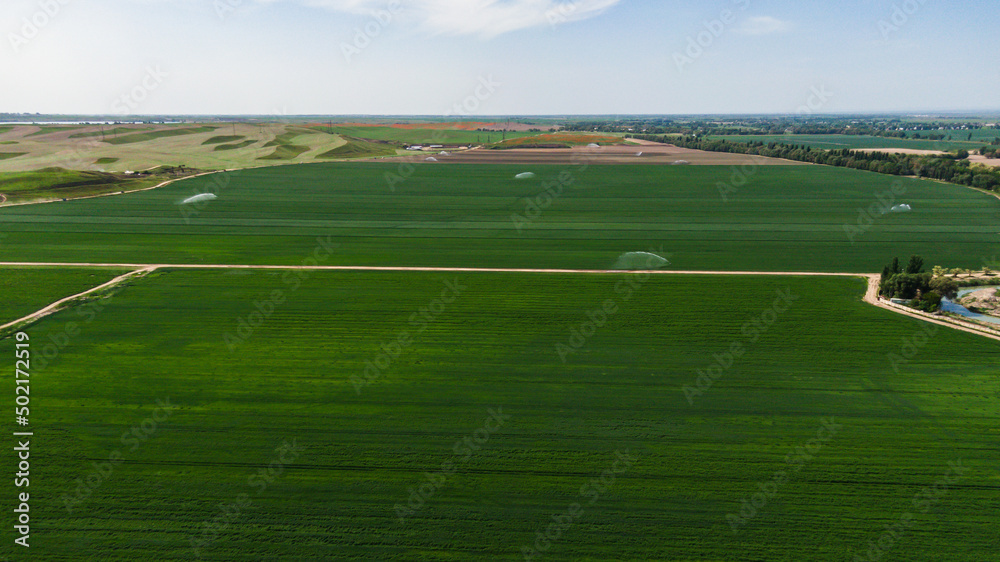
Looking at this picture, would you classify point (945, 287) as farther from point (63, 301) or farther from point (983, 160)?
point (983, 160)

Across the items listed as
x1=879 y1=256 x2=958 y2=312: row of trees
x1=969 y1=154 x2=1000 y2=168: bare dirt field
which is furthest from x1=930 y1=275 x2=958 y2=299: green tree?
x1=969 y1=154 x2=1000 y2=168: bare dirt field

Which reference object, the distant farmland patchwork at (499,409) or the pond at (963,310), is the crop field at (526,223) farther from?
the pond at (963,310)

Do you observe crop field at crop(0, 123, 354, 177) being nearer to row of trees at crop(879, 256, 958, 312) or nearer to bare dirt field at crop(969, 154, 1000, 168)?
row of trees at crop(879, 256, 958, 312)

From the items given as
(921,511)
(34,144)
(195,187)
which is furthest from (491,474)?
(34,144)

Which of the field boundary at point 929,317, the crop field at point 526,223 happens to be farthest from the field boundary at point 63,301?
the field boundary at point 929,317

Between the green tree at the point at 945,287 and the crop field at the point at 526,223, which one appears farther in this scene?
the crop field at the point at 526,223

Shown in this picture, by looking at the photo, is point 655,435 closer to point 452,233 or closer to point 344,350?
point 344,350

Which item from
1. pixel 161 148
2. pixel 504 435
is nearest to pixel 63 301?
pixel 504 435
